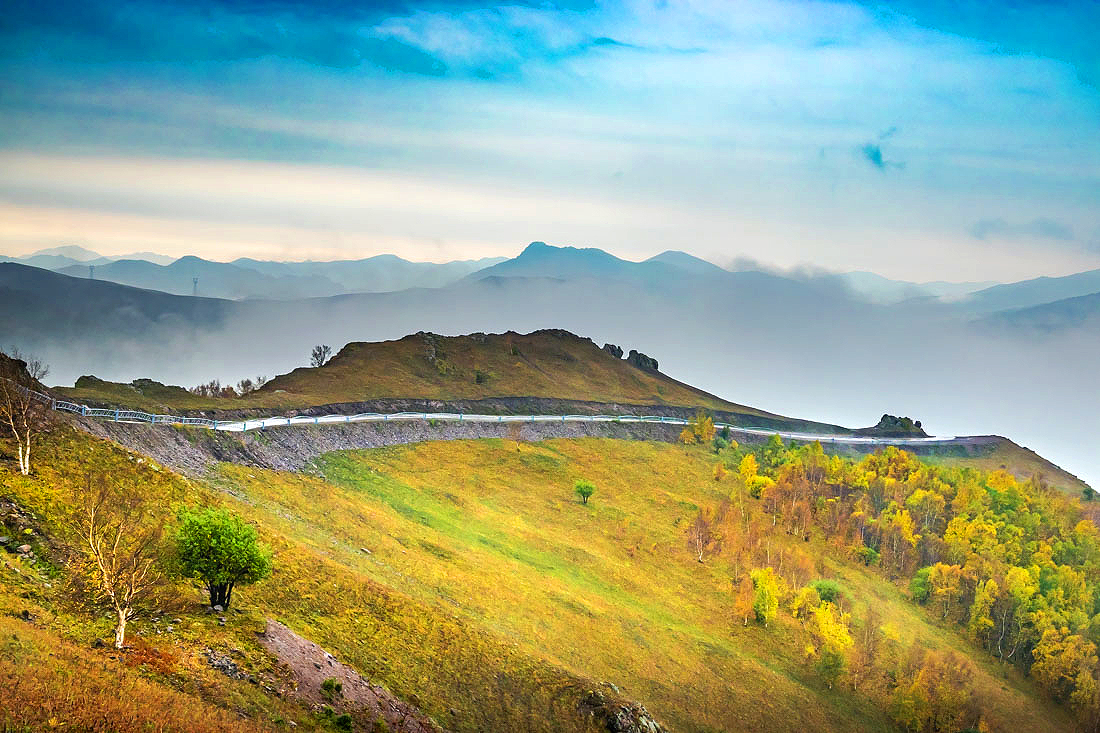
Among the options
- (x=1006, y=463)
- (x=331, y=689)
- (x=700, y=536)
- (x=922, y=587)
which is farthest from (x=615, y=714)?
(x=1006, y=463)

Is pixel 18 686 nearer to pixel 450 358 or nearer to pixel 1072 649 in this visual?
pixel 1072 649

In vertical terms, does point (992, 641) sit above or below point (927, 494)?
below

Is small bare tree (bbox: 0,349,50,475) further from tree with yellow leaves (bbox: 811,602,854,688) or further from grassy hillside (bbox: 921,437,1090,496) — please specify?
grassy hillside (bbox: 921,437,1090,496)

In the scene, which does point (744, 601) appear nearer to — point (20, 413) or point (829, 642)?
point (829, 642)

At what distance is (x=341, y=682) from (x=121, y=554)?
12.0 m

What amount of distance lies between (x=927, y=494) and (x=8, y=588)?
393 feet

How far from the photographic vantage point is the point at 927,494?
4872 inches

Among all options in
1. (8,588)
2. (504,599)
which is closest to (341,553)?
(504,599)

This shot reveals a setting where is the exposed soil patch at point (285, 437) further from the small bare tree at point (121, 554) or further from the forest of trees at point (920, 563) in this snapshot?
the forest of trees at point (920, 563)

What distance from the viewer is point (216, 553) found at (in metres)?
37.5

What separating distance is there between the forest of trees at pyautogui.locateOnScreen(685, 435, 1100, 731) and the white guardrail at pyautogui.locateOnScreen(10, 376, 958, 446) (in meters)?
20.8

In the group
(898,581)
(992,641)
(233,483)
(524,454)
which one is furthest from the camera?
(524,454)

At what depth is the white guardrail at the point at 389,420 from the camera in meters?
73.2

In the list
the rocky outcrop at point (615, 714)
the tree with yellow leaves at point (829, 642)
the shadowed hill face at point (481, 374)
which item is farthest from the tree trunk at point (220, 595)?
the shadowed hill face at point (481, 374)
